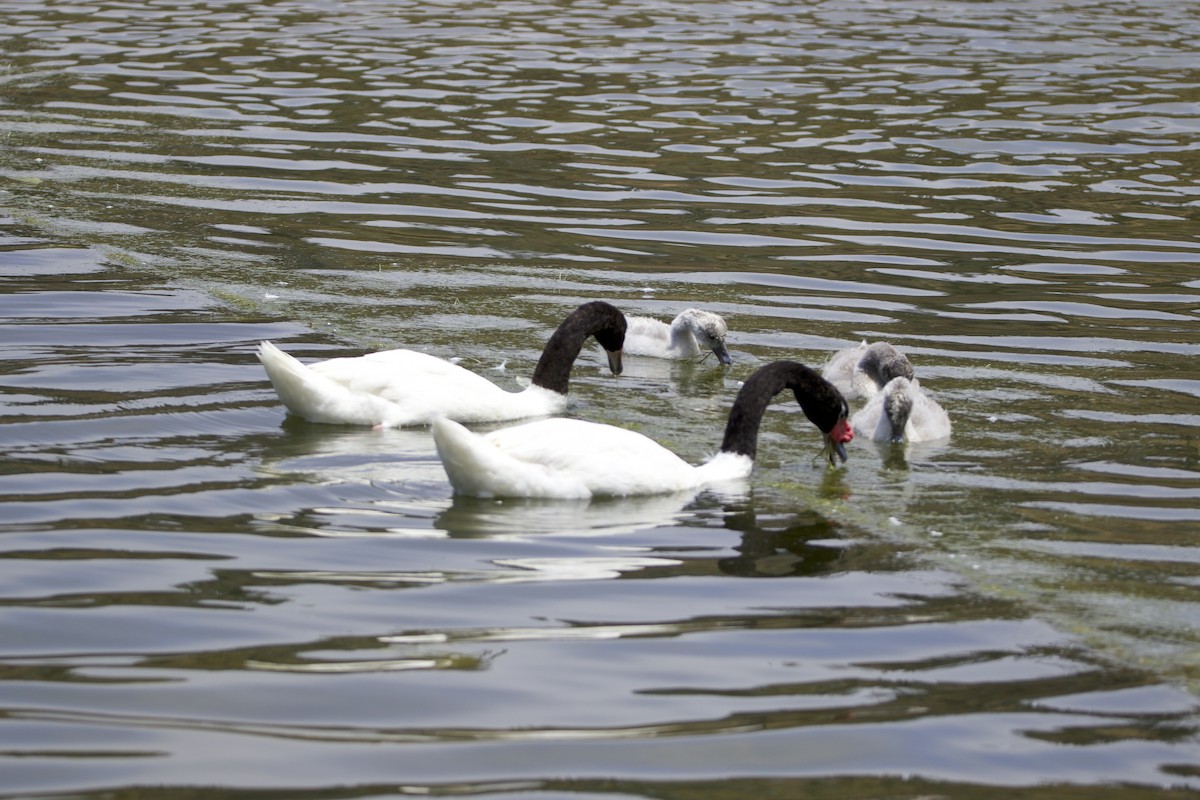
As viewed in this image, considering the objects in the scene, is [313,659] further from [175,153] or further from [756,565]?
[175,153]

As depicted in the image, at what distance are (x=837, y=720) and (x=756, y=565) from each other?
5.95 feet

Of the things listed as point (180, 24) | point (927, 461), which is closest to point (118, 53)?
point (180, 24)

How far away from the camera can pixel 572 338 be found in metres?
10.8

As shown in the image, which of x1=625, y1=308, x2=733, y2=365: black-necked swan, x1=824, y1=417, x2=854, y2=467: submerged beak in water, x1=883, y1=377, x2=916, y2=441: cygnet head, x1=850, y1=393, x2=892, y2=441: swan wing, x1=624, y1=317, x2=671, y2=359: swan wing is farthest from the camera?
x1=624, y1=317, x2=671, y2=359: swan wing

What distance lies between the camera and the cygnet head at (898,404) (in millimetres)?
9789

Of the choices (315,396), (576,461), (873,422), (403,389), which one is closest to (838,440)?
(873,422)

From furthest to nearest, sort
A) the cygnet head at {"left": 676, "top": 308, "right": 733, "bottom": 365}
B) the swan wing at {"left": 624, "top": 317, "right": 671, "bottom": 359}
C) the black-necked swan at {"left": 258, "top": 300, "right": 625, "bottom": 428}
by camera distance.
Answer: the swan wing at {"left": 624, "top": 317, "right": 671, "bottom": 359} < the cygnet head at {"left": 676, "top": 308, "right": 733, "bottom": 365} < the black-necked swan at {"left": 258, "top": 300, "right": 625, "bottom": 428}

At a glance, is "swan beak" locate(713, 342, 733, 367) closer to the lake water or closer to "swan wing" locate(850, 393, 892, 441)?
the lake water

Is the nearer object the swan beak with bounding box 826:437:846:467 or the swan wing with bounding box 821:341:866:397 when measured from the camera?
the swan beak with bounding box 826:437:846:467

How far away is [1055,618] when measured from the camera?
7.02 m

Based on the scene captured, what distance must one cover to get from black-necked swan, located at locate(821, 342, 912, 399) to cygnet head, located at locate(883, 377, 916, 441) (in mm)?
448

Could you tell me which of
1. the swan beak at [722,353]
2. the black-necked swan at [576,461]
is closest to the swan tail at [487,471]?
the black-necked swan at [576,461]

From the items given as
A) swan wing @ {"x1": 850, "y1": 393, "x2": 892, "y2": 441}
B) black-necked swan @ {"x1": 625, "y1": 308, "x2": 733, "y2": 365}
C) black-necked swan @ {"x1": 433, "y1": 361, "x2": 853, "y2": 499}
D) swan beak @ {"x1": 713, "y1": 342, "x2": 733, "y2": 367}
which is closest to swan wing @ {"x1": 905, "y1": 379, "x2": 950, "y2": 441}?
swan wing @ {"x1": 850, "y1": 393, "x2": 892, "y2": 441}

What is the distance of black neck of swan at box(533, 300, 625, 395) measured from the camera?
10594 millimetres
